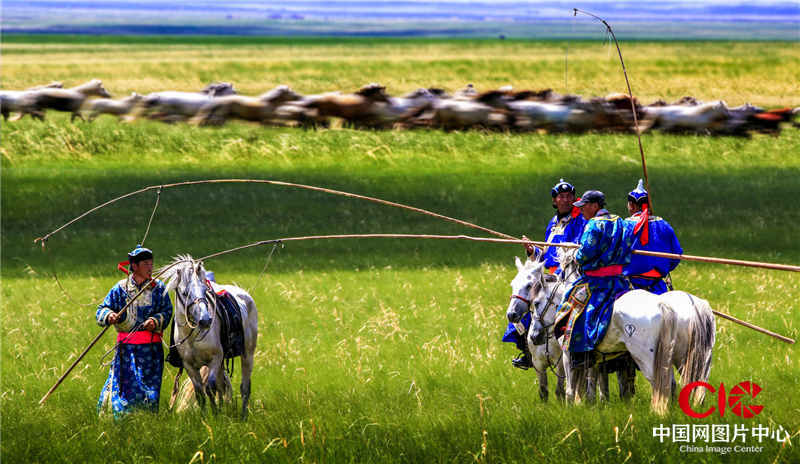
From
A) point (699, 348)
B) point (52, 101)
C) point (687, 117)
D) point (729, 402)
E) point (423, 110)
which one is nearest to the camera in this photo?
point (699, 348)

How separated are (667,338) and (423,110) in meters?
29.9

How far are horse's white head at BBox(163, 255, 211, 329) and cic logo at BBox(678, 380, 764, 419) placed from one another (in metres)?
4.53

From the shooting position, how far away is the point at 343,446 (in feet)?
31.6

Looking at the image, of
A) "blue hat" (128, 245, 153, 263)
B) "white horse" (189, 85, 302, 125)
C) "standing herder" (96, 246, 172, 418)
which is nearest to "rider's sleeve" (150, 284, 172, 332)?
"standing herder" (96, 246, 172, 418)

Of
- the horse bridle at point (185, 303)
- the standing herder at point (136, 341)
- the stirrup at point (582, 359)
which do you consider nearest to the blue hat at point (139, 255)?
the standing herder at point (136, 341)

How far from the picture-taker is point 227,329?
11.1 m

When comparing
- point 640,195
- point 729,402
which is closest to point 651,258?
point 640,195

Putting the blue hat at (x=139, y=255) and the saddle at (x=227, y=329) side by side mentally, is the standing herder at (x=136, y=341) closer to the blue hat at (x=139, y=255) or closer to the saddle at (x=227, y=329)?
the blue hat at (x=139, y=255)

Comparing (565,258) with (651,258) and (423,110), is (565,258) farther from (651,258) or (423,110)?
(423,110)

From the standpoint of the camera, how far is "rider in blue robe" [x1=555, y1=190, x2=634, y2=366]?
10156 mm

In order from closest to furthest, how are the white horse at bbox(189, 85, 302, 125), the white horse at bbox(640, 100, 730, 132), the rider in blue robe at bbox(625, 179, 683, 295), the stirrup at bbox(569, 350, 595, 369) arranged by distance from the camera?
the stirrup at bbox(569, 350, 595, 369), the rider in blue robe at bbox(625, 179, 683, 295), the white horse at bbox(640, 100, 730, 132), the white horse at bbox(189, 85, 302, 125)

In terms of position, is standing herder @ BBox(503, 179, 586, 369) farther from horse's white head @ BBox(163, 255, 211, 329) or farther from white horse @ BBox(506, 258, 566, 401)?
horse's white head @ BBox(163, 255, 211, 329)

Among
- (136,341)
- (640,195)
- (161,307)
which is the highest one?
(640,195)

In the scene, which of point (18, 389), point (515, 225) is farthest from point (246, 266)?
point (18, 389)
